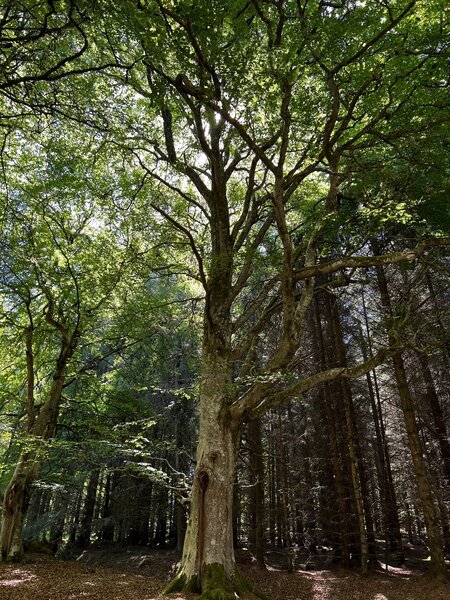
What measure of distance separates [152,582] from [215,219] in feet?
27.1

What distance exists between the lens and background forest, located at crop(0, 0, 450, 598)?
4.64 m

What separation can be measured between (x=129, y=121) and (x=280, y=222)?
14.5 feet

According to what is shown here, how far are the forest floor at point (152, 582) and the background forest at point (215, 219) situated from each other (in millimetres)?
851

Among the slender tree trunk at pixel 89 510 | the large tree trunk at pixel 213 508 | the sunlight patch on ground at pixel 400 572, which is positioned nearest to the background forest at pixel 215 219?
the large tree trunk at pixel 213 508

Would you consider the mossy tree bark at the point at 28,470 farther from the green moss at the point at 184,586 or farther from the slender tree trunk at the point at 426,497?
the slender tree trunk at the point at 426,497

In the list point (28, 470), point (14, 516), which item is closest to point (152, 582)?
point (14, 516)

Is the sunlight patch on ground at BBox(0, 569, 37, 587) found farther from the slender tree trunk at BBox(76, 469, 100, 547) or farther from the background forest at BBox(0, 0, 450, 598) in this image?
the slender tree trunk at BBox(76, 469, 100, 547)

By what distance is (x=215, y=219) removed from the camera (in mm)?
9242

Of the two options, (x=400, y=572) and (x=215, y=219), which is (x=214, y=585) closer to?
(x=215, y=219)

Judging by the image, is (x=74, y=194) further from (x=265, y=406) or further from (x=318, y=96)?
(x=265, y=406)

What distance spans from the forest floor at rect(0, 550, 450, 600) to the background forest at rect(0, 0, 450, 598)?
851mm

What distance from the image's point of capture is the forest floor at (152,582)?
6.00 m

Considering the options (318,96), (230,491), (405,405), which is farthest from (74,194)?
(405,405)

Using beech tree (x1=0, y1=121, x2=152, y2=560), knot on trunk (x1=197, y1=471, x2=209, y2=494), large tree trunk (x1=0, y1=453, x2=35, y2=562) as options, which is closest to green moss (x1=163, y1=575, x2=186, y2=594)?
knot on trunk (x1=197, y1=471, x2=209, y2=494)
